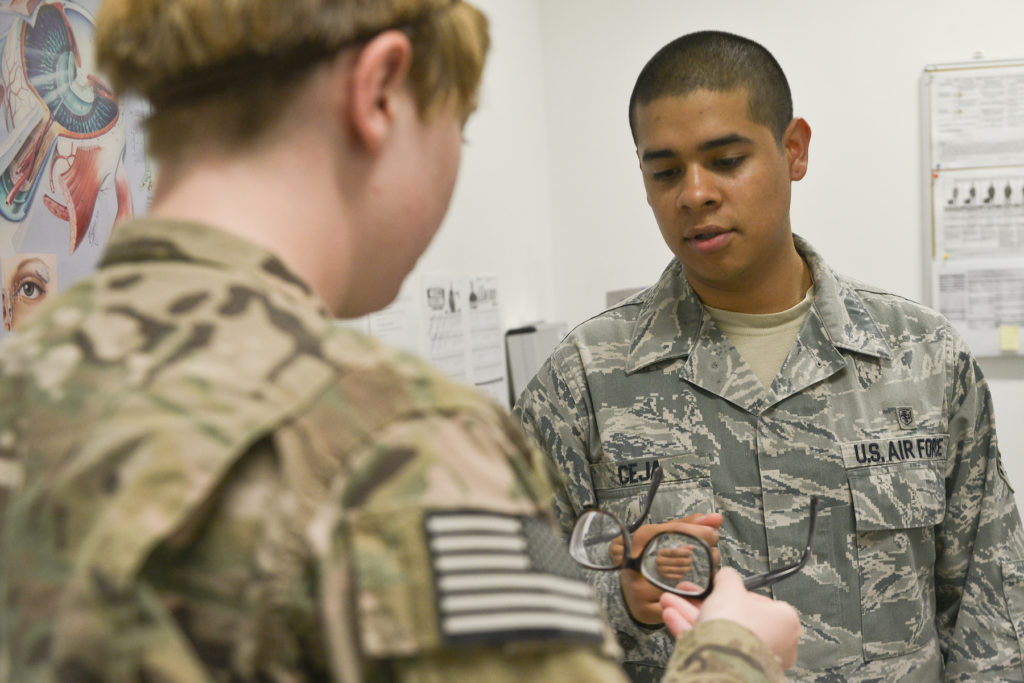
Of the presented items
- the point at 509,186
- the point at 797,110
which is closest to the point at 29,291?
the point at 509,186

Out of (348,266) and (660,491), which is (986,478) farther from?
(348,266)

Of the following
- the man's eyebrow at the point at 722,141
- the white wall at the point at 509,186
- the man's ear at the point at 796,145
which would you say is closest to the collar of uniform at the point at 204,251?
the man's eyebrow at the point at 722,141

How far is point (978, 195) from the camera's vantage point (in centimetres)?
283

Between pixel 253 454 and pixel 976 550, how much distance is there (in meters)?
1.26

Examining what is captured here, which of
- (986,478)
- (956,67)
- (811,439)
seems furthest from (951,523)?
(956,67)

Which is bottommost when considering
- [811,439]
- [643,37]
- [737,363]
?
[811,439]

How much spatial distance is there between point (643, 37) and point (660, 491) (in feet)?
7.04

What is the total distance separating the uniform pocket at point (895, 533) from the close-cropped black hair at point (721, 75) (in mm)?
533

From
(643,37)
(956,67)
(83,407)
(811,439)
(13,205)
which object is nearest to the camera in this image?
(83,407)

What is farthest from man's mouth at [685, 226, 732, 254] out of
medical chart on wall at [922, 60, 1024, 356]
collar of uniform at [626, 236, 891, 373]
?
medical chart on wall at [922, 60, 1024, 356]

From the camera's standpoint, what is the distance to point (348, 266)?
55 centimetres

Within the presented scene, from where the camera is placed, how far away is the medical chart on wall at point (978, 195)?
282 centimetres

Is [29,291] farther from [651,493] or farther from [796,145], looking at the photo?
[796,145]

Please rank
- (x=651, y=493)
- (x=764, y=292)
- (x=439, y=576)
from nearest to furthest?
(x=439, y=576) < (x=651, y=493) < (x=764, y=292)
